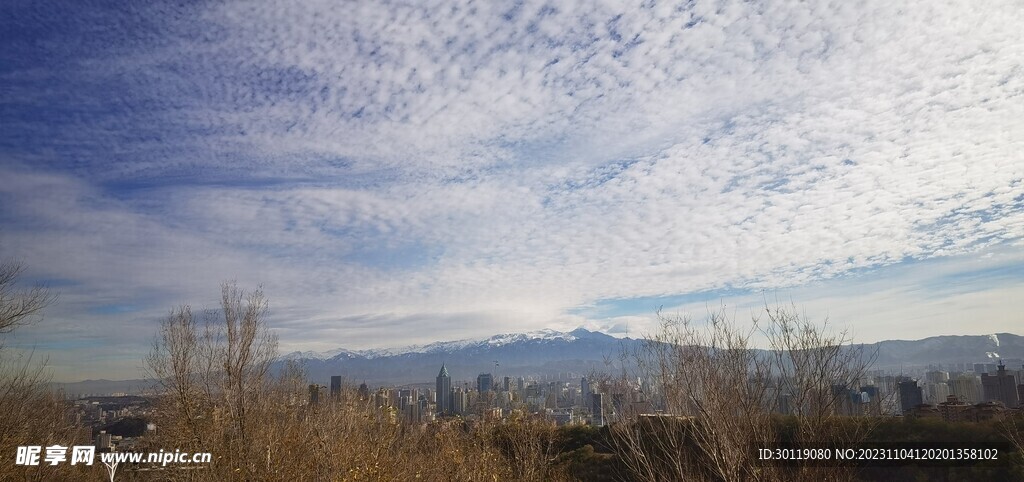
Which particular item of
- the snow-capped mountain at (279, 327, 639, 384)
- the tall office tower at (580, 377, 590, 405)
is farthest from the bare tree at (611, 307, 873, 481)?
the snow-capped mountain at (279, 327, 639, 384)

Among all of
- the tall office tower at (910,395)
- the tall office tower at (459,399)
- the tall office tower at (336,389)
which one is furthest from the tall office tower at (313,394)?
the tall office tower at (910,395)

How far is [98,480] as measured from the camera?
1322 centimetres

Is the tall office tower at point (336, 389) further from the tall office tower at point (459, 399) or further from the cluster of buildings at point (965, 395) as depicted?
the cluster of buildings at point (965, 395)

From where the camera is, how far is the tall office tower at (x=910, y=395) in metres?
11.4

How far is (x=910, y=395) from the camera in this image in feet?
39.3

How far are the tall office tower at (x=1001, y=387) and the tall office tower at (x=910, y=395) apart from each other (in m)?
1.32

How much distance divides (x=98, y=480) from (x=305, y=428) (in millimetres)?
5905

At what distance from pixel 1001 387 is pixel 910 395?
2.29 m

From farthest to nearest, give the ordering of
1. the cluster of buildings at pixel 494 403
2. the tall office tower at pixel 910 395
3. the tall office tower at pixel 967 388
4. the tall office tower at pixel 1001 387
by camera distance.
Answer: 1. the cluster of buildings at pixel 494 403
2. the tall office tower at pixel 967 388
3. the tall office tower at pixel 1001 387
4. the tall office tower at pixel 910 395

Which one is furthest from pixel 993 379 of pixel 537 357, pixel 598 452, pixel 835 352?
pixel 537 357

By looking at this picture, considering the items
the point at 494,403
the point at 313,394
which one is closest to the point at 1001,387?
the point at 494,403

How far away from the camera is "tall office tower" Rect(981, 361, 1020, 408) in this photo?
472 inches

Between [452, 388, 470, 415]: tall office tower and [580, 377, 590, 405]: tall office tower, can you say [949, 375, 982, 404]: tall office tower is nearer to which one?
[580, 377, 590, 405]: tall office tower

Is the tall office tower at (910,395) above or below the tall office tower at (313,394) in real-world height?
below
